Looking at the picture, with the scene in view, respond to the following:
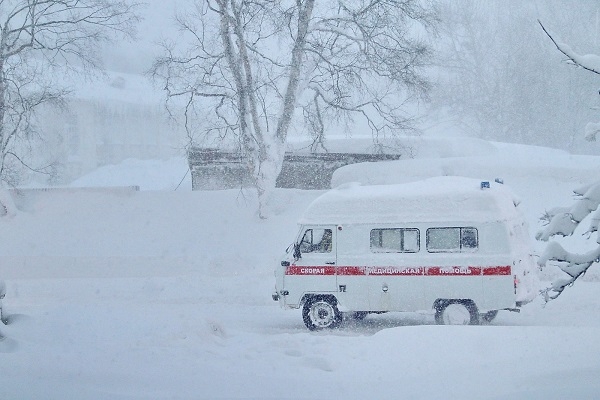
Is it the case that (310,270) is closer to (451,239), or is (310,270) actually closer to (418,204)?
(418,204)

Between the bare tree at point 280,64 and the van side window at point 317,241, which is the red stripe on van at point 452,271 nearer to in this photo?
the van side window at point 317,241

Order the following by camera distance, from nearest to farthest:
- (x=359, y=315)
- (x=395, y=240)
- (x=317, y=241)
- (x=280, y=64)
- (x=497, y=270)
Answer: (x=497, y=270) → (x=395, y=240) → (x=317, y=241) → (x=359, y=315) → (x=280, y=64)

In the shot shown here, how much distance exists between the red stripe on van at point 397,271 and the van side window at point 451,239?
353mm

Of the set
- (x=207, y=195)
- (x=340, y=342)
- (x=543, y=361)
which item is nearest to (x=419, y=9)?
(x=207, y=195)

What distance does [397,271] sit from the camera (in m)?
11.7

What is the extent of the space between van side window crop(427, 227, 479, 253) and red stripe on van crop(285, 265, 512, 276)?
35cm

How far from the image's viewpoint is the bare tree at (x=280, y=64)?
2019cm

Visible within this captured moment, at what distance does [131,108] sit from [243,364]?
24.2m

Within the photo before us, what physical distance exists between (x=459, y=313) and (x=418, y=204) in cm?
199

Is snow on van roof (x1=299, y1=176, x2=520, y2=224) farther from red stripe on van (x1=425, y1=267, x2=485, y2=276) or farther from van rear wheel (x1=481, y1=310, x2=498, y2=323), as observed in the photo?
van rear wheel (x1=481, y1=310, x2=498, y2=323)

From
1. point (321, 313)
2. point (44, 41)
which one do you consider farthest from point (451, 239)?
point (44, 41)

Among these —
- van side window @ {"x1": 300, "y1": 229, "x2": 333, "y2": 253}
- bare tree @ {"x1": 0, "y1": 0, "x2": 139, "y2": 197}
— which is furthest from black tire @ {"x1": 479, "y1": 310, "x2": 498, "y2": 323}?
bare tree @ {"x1": 0, "y1": 0, "x2": 139, "y2": 197}

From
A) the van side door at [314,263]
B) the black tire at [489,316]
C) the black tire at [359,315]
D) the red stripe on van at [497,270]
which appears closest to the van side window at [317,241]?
the van side door at [314,263]

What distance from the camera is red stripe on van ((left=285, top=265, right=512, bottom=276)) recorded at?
11.2m
